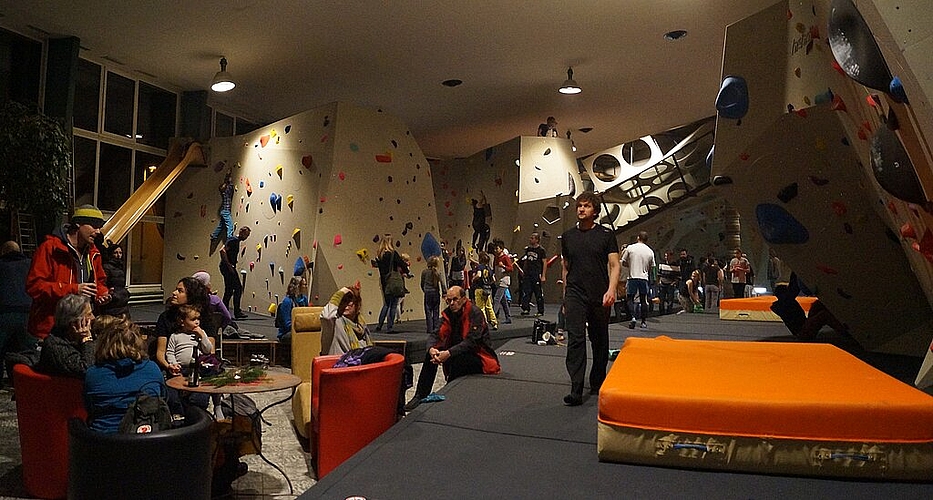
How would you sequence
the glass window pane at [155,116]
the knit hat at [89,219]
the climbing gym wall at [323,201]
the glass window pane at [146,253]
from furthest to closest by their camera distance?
1. the glass window pane at [146,253]
2. the glass window pane at [155,116]
3. the climbing gym wall at [323,201]
4. the knit hat at [89,219]

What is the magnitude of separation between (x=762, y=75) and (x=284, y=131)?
701cm

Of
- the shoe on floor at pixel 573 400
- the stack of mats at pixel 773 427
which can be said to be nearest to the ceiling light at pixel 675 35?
the shoe on floor at pixel 573 400

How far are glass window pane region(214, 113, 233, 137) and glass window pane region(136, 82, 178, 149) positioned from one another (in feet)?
3.00

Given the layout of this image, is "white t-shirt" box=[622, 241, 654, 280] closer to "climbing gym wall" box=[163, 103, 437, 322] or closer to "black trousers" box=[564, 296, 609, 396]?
"climbing gym wall" box=[163, 103, 437, 322]

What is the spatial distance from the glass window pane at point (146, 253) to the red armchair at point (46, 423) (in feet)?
28.0

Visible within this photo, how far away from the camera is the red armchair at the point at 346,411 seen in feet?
12.7

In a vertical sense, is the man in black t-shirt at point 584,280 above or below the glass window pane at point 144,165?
below

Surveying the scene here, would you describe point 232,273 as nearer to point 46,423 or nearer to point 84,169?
point 84,169

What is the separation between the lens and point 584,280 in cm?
456

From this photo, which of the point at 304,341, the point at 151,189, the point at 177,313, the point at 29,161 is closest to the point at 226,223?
the point at 151,189

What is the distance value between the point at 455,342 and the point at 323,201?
479 centimetres

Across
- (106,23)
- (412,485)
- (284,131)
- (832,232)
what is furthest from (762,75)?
(106,23)

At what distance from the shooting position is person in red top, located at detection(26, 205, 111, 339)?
4.71m

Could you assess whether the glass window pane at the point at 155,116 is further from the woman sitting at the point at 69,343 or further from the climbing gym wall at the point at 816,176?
the climbing gym wall at the point at 816,176
